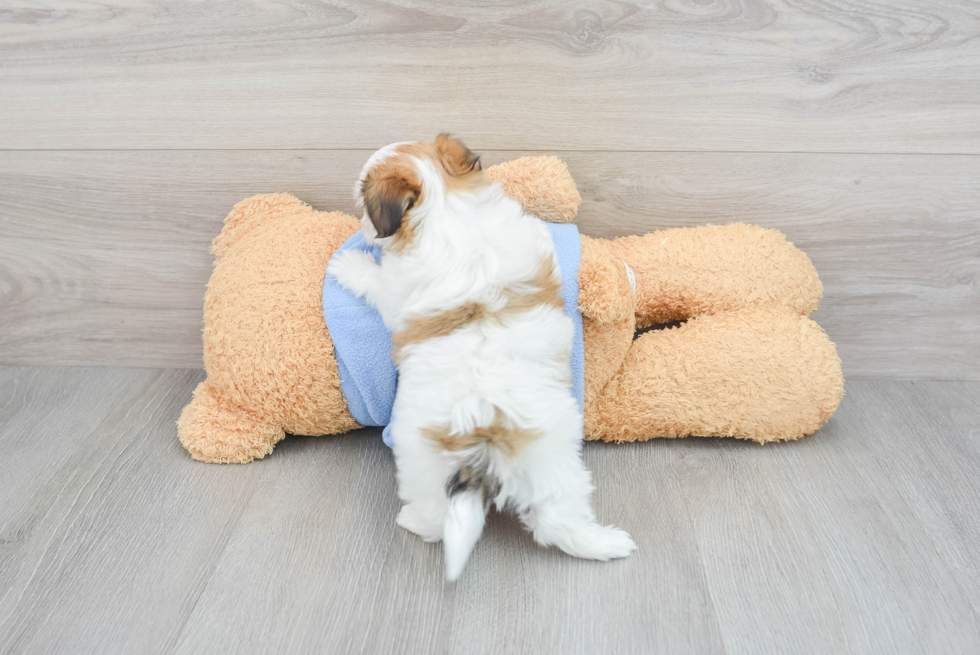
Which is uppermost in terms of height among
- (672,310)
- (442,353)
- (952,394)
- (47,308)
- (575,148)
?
(575,148)

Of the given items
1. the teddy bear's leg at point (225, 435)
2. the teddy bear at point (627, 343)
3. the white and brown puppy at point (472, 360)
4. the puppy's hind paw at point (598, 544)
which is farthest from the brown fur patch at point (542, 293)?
the teddy bear's leg at point (225, 435)

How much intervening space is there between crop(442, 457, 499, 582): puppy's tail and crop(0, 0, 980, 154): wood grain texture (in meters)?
0.67

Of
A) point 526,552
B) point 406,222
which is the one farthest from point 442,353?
point 526,552

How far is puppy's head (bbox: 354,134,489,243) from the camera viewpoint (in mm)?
950

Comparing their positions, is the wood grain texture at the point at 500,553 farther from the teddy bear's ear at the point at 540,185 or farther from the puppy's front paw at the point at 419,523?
the teddy bear's ear at the point at 540,185

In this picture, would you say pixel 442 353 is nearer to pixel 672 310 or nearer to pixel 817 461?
pixel 672 310

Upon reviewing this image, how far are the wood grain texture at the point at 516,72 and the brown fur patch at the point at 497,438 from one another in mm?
615

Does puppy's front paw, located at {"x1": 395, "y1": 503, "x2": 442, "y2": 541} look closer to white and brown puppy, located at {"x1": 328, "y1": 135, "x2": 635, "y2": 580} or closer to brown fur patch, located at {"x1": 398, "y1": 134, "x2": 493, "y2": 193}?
white and brown puppy, located at {"x1": 328, "y1": 135, "x2": 635, "y2": 580}

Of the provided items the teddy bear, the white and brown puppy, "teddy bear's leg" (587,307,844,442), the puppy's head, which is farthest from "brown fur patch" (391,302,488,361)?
"teddy bear's leg" (587,307,844,442)

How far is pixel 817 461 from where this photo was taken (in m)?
1.21

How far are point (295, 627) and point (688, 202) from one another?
102cm

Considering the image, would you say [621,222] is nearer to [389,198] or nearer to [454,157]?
[454,157]

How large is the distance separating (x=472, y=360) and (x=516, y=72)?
1.98 ft

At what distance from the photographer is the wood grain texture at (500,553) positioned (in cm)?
90
